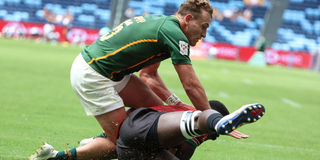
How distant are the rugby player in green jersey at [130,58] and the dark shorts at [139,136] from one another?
14.8 inches

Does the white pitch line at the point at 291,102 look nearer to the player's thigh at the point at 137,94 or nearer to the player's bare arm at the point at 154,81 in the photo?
the player's bare arm at the point at 154,81

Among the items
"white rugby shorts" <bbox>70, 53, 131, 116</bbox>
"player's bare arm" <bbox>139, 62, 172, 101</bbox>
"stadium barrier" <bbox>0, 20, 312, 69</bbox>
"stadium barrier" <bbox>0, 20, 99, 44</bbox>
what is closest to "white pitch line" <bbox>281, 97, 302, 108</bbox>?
"player's bare arm" <bbox>139, 62, 172, 101</bbox>

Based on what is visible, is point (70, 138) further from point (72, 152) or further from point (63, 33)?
point (63, 33)

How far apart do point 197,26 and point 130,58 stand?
681 millimetres

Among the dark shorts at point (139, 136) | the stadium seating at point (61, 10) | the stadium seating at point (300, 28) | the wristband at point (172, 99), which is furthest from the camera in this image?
the stadium seating at point (61, 10)

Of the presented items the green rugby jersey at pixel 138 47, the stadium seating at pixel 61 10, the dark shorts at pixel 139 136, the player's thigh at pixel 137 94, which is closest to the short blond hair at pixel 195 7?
the green rugby jersey at pixel 138 47

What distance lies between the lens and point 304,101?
14.4 m

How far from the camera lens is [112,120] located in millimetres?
4707

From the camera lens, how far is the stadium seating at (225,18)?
42.9 metres

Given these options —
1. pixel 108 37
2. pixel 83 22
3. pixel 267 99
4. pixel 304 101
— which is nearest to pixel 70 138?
pixel 108 37

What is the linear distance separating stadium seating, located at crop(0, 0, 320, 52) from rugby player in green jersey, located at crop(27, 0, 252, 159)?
1498 inches

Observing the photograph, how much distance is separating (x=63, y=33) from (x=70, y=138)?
3399 centimetres

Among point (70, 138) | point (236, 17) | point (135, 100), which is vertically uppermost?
point (135, 100)

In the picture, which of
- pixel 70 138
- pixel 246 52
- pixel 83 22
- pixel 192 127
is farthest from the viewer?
pixel 83 22
